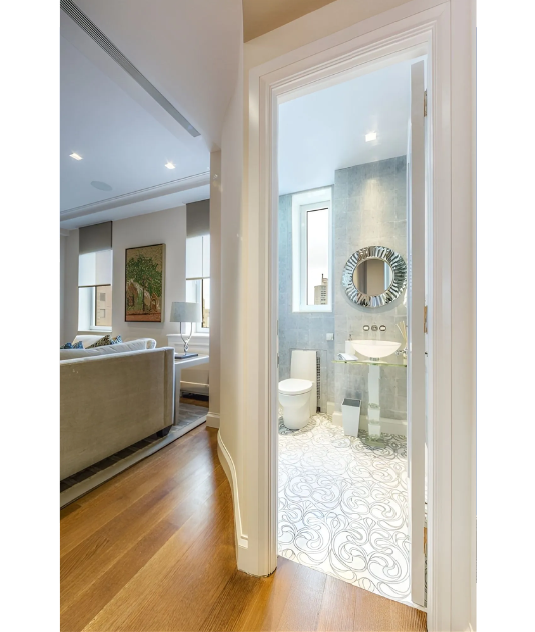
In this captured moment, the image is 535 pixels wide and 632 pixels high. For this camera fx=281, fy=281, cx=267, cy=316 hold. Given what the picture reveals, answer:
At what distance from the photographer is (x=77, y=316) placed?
525 centimetres

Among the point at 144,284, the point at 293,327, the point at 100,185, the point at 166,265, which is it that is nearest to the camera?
the point at 293,327

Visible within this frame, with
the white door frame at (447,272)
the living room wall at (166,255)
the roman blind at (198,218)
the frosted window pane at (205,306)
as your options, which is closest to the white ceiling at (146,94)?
the roman blind at (198,218)

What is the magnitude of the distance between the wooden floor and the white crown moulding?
3.39 metres

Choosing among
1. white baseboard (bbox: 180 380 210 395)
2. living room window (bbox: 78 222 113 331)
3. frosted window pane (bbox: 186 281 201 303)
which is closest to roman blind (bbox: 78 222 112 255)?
living room window (bbox: 78 222 113 331)

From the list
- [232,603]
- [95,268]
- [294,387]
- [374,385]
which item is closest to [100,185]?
[95,268]

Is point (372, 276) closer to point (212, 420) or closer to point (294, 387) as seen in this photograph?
point (294, 387)

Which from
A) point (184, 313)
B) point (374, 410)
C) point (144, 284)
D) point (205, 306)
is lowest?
point (374, 410)

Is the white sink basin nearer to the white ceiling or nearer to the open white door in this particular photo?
the open white door

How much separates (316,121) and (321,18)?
1.11 m

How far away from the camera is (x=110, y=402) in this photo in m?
2.02

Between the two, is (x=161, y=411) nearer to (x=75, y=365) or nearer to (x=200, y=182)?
(x=75, y=365)

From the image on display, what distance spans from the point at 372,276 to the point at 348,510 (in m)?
1.96

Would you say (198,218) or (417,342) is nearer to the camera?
(417,342)
